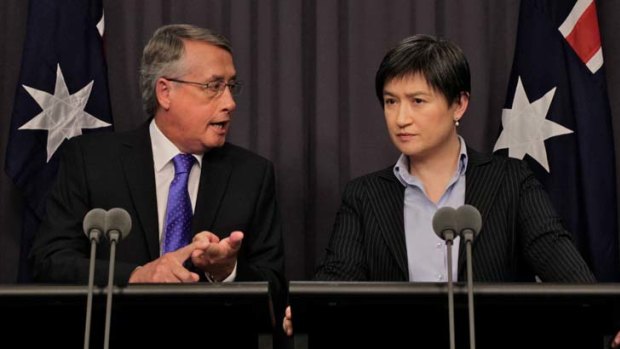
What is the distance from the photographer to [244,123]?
4.50 m

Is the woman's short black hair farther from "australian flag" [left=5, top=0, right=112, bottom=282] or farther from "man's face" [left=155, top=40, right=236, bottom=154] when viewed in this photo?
"australian flag" [left=5, top=0, right=112, bottom=282]

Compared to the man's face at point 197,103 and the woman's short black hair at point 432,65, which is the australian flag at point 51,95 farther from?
the woman's short black hair at point 432,65

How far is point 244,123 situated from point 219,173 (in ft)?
2.05

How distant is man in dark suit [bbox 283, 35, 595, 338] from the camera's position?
3453mm

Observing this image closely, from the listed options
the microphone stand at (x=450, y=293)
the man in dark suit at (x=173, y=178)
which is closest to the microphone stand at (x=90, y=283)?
the microphone stand at (x=450, y=293)

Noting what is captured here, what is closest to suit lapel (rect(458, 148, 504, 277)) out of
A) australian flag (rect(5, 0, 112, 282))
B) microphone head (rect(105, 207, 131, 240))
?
microphone head (rect(105, 207, 131, 240))

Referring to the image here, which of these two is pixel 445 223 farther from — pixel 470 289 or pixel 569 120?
pixel 569 120

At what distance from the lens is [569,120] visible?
13.7 feet

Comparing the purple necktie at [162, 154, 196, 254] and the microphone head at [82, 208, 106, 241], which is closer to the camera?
the microphone head at [82, 208, 106, 241]

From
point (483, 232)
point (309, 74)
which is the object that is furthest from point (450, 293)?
point (309, 74)

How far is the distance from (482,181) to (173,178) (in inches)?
44.4
